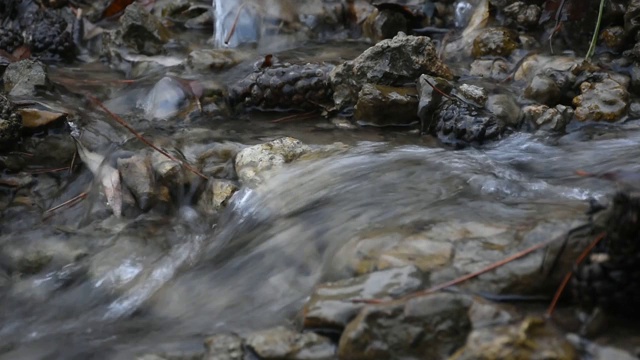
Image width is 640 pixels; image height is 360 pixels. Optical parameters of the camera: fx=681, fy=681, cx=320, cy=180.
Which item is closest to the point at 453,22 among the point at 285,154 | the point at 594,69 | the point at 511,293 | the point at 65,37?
the point at 594,69

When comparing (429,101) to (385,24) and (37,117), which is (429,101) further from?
(37,117)

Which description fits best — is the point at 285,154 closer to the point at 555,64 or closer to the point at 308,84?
the point at 308,84

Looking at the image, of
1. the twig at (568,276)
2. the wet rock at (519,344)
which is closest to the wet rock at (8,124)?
the wet rock at (519,344)

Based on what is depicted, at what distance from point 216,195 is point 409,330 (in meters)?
1.49

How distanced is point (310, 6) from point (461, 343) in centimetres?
387

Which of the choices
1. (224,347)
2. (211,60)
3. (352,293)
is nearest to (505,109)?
(352,293)

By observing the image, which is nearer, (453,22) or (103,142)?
(103,142)

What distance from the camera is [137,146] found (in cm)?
343

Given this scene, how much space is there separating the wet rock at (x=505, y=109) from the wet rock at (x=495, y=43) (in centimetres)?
71

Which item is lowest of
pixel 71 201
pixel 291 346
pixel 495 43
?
pixel 71 201

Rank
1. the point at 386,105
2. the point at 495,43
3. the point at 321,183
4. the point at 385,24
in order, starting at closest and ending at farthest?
1. the point at 321,183
2. the point at 386,105
3. the point at 495,43
4. the point at 385,24

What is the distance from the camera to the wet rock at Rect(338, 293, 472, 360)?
176 cm

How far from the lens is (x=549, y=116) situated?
3336mm

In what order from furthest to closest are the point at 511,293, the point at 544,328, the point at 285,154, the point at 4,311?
the point at 285,154 → the point at 4,311 → the point at 511,293 → the point at 544,328
